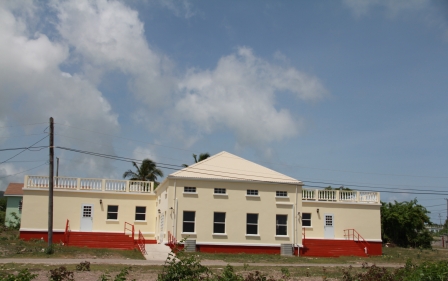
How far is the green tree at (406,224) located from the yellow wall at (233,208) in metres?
13.2

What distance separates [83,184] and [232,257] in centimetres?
1257

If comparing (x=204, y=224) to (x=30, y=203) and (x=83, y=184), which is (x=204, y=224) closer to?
(x=83, y=184)

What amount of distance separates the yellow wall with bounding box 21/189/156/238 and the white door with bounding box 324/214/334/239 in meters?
12.4

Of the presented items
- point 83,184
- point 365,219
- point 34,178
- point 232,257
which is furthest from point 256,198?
point 34,178

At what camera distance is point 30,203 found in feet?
104

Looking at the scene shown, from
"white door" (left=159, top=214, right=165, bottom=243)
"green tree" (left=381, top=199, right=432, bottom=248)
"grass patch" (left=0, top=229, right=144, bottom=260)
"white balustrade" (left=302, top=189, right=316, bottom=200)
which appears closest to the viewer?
"grass patch" (left=0, top=229, right=144, bottom=260)

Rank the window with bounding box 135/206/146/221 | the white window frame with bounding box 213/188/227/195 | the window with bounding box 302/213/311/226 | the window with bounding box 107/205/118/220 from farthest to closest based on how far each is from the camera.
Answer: the window with bounding box 135/206/146/221, the window with bounding box 302/213/311/226, the window with bounding box 107/205/118/220, the white window frame with bounding box 213/188/227/195

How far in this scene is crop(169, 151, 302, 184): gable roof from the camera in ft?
101

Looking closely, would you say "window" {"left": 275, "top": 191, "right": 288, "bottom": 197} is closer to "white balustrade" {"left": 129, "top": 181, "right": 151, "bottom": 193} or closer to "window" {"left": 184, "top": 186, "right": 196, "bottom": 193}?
"window" {"left": 184, "top": 186, "right": 196, "bottom": 193}

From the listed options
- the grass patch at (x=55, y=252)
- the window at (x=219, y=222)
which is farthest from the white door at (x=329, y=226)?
the grass patch at (x=55, y=252)

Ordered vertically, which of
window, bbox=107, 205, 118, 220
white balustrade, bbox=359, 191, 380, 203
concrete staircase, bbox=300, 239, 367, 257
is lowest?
concrete staircase, bbox=300, 239, 367, 257

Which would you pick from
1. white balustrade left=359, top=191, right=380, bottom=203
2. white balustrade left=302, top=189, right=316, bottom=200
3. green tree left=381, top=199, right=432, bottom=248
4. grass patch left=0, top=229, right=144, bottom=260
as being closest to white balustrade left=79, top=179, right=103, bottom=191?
grass patch left=0, top=229, right=144, bottom=260

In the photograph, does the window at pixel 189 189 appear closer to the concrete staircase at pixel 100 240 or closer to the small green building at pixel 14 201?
the concrete staircase at pixel 100 240

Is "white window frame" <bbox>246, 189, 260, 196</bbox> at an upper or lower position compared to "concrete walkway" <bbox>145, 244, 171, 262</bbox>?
upper
